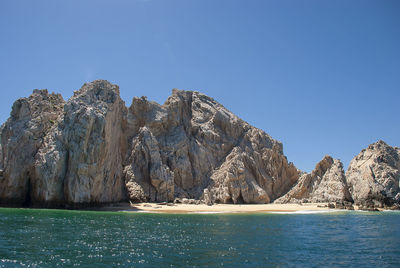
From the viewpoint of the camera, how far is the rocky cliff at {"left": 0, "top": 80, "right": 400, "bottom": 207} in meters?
52.3

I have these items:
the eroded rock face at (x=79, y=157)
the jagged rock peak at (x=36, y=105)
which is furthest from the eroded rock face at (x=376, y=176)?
the jagged rock peak at (x=36, y=105)

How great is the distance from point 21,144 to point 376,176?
71016 millimetres

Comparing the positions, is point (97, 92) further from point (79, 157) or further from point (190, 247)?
point (190, 247)

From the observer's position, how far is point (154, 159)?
6581 cm

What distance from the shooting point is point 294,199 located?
74.2 m

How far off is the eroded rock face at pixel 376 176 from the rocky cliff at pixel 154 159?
22 cm

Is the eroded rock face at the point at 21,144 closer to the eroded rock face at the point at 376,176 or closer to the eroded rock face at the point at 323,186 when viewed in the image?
the eroded rock face at the point at 323,186

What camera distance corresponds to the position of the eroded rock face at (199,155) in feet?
215

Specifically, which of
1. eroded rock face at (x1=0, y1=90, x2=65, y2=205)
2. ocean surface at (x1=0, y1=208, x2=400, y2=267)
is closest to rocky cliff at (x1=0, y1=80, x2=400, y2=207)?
eroded rock face at (x1=0, y1=90, x2=65, y2=205)

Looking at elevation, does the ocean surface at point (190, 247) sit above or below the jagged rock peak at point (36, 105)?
below

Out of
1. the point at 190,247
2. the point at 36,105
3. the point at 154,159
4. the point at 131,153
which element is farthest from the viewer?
the point at 131,153

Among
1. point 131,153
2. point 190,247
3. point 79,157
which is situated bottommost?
point 190,247

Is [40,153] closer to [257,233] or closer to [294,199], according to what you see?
[257,233]

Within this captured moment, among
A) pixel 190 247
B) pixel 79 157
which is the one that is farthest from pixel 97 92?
pixel 190 247
